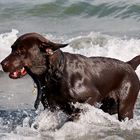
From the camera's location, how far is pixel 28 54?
22.7ft

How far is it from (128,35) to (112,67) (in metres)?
6.96

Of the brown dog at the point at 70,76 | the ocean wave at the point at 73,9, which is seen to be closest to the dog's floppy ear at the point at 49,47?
the brown dog at the point at 70,76

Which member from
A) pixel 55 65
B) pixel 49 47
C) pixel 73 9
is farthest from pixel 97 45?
pixel 49 47

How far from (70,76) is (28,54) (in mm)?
627

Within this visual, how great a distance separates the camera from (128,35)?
48.3 feet

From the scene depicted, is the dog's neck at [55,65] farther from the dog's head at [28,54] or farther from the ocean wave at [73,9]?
the ocean wave at [73,9]

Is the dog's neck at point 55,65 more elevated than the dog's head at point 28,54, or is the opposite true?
the dog's head at point 28,54

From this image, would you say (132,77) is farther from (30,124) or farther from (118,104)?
(30,124)

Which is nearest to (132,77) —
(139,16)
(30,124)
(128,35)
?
(30,124)

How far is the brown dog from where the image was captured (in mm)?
6914

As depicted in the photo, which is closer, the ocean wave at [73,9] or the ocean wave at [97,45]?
the ocean wave at [97,45]

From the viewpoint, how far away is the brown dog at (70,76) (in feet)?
22.7

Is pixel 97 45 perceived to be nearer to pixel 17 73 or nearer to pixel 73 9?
pixel 73 9

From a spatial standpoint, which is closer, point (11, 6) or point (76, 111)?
point (76, 111)
